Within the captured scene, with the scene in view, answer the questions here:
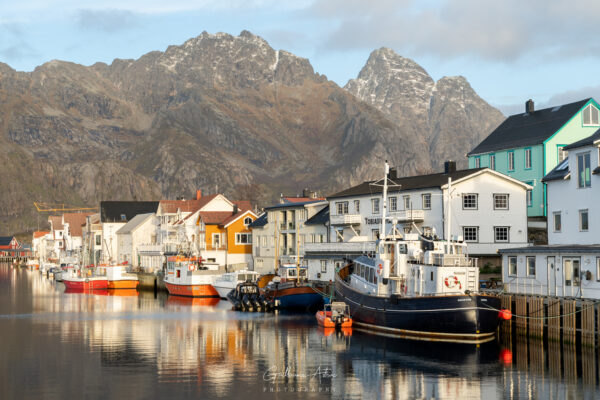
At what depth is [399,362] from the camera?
140 feet

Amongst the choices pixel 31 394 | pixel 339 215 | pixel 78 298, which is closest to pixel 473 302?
pixel 31 394

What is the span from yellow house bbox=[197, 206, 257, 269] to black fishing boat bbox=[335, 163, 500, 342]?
50.6 m

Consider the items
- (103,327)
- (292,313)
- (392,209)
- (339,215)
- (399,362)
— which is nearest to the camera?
(399,362)

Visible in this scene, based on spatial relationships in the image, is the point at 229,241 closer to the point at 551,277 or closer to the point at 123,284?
the point at 123,284

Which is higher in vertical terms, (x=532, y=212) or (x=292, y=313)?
(x=532, y=212)

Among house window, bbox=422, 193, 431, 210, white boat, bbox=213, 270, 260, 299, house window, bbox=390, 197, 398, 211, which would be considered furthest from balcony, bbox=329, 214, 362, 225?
white boat, bbox=213, 270, 260, 299

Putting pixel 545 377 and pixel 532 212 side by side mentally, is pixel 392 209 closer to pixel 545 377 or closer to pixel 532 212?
pixel 532 212

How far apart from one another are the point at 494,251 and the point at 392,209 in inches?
431

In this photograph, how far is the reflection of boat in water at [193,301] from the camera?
82.7 meters

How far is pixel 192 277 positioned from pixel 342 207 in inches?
796

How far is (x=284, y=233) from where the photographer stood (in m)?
96.1

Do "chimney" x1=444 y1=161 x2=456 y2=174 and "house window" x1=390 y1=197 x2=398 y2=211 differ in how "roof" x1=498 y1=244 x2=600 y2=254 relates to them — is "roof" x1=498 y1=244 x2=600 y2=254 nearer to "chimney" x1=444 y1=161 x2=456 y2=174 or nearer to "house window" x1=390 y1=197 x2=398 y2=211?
"house window" x1=390 y1=197 x2=398 y2=211

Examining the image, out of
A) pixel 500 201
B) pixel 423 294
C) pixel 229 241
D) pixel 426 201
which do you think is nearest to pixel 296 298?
pixel 426 201

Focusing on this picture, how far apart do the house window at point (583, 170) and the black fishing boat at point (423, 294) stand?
9.36 meters
